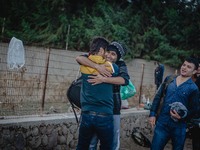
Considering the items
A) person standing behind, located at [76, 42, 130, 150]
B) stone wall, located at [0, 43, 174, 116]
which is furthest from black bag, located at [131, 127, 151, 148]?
person standing behind, located at [76, 42, 130, 150]

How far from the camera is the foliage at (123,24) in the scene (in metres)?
16.7

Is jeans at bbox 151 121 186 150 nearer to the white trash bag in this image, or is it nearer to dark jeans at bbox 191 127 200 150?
dark jeans at bbox 191 127 200 150

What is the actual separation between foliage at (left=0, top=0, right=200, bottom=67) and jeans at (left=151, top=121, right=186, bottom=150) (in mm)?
12532

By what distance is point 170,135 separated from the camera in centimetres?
383

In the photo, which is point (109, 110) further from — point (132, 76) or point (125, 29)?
point (125, 29)

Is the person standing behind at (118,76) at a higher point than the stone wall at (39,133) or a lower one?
higher

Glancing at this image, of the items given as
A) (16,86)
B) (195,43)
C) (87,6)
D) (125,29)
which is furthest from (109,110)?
(87,6)

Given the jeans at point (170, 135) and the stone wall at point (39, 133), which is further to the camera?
the stone wall at point (39, 133)

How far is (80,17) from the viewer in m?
18.5

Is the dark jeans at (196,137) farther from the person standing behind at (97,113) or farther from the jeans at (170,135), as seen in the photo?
the person standing behind at (97,113)

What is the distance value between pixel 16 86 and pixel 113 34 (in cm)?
1222

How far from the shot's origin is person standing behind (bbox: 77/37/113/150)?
3.01 meters

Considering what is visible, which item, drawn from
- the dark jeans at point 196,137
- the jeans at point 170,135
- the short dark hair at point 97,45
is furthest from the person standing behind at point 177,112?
the dark jeans at point 196,137

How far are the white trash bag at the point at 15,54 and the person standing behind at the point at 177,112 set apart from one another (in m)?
2.99
